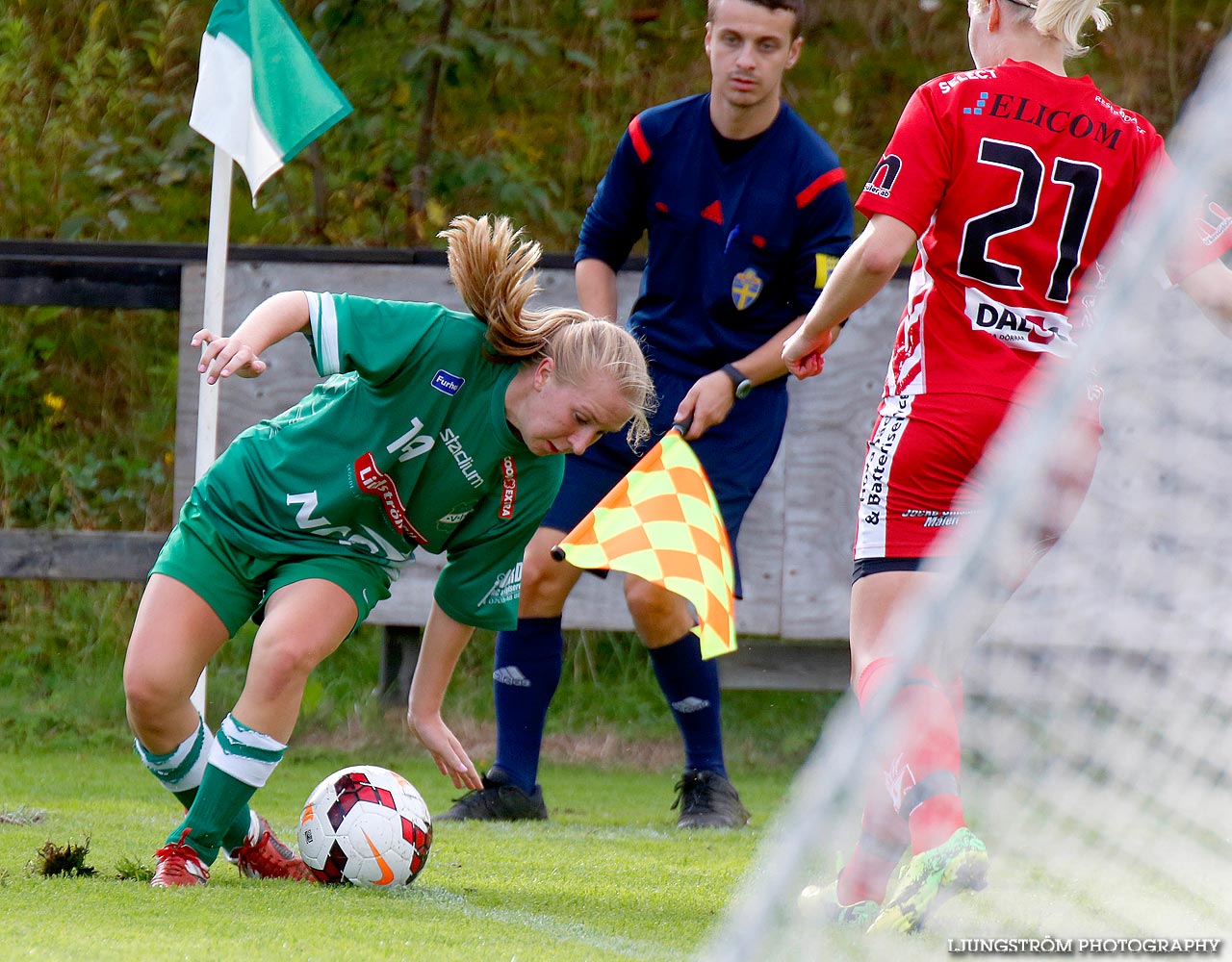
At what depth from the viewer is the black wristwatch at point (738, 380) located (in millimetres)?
3976

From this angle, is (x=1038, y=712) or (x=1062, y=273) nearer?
(x=1038, y=712)

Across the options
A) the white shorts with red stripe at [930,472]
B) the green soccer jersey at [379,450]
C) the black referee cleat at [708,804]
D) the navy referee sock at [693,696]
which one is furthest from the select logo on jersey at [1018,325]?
the black referee cleat at [708,804]

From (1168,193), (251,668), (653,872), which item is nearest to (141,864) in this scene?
(251,668)

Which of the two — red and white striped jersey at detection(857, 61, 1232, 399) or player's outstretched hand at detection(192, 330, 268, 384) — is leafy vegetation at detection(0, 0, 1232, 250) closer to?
player's outstretched hand at detection(192, 330, 268, 384)

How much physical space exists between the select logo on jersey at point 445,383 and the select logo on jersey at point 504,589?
443mm

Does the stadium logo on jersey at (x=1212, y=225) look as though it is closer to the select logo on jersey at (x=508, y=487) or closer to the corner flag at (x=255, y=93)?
the select logo on jersey at (x=508, y=487)

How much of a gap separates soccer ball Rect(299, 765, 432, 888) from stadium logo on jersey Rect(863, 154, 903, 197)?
1.53m

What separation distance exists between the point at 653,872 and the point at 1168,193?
2557 millimetres

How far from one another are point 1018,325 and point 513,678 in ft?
6.85

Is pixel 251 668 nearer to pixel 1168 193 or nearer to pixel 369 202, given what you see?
pixel 1168 193

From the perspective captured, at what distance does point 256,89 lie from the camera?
4.96 meters

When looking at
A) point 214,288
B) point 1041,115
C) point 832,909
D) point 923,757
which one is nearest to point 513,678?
point 214,288

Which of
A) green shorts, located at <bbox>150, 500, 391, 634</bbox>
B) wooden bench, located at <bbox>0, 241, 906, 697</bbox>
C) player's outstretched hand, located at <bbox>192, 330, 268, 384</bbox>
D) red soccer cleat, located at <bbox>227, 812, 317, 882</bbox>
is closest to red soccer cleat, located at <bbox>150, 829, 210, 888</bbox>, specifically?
red soccer cleat, located at <bbox>227, 812, 317, 882</bbox>

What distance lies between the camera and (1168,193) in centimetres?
122
